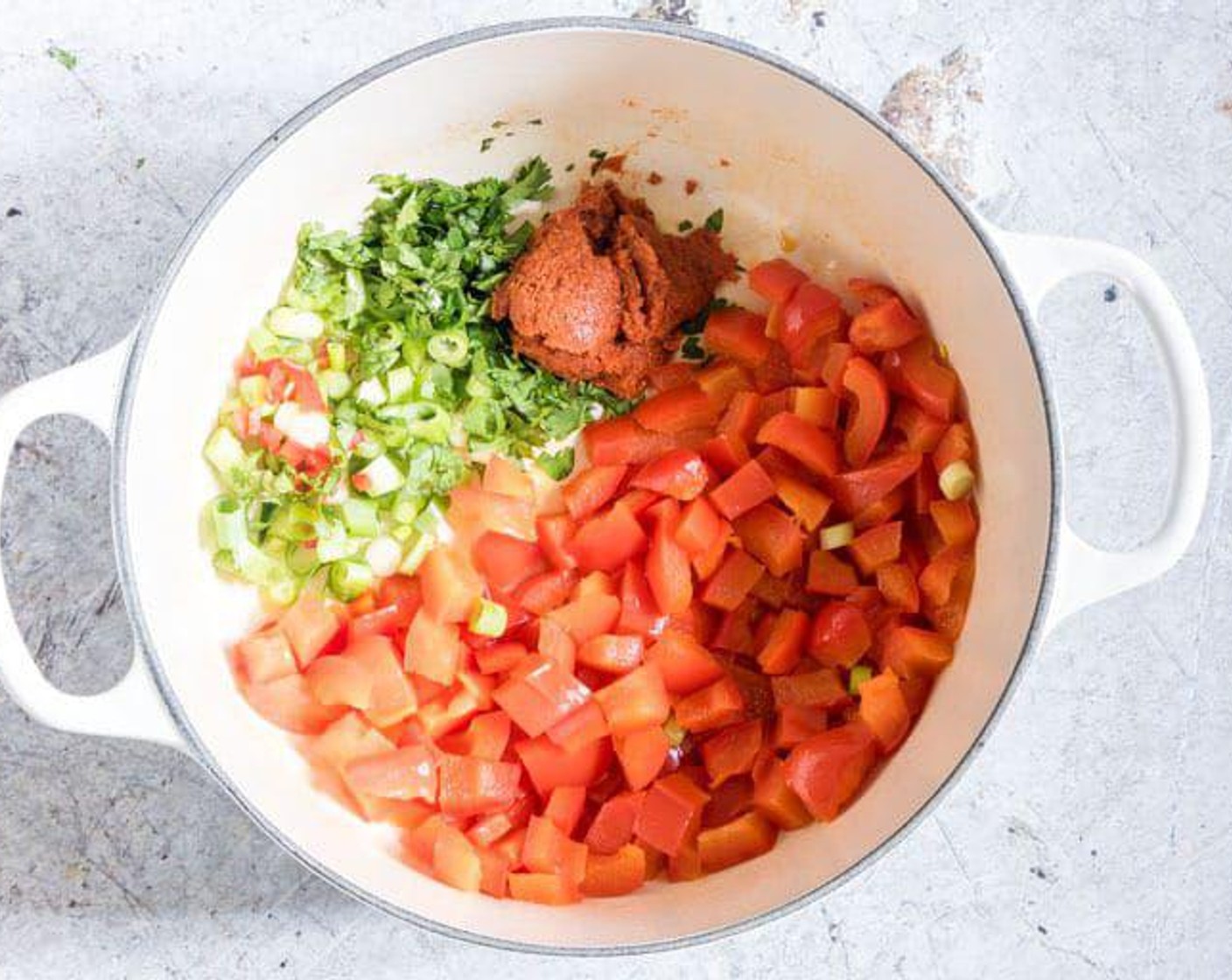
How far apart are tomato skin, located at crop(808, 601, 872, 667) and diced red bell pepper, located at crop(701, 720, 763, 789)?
5.1 inches

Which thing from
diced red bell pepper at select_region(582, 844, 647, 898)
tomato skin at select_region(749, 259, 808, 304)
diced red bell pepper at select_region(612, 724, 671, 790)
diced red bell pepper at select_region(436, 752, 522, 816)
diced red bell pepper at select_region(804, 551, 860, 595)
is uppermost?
tomato skin at select_region(749, 259, 808, 304)

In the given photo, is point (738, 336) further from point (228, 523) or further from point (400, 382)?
point (228, 523)

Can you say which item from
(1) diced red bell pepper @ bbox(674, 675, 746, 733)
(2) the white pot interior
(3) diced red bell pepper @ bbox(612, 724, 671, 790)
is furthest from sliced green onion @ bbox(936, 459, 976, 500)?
(3) diced red bell pepper @ bbox(612, 724, 671, 790)

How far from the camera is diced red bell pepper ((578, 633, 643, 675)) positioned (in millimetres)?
1852

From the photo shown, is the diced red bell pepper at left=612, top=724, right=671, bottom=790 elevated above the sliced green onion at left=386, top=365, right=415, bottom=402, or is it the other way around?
the sliced green onion at left=386, top=365, right=415, bottom=402

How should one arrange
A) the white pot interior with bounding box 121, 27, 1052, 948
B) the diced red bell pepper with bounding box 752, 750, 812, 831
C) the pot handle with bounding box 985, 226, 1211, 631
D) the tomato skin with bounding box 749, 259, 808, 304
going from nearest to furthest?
the pot handle with bounding box 985, 226, 1211, 631, the white pot interior with bounding box 121, 27, 1052, 948, the diced red bell pepper with bounding box 752, 750, 812, 831, the tomato skin with bounding box 749, 259, 808, 304

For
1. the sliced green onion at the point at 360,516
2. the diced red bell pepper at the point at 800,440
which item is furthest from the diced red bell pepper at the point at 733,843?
the sliced green onion at the point at 360,516

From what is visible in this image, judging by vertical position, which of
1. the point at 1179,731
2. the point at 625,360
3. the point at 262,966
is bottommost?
the point at 262,966

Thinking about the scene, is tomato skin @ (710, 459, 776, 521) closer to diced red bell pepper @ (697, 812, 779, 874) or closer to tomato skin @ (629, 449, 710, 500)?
tomato skin @ (629, 449, 710, 500)

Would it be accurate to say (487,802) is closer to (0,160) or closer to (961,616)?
(961,616)

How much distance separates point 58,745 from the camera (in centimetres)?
196

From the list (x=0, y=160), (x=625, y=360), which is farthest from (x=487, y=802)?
(x=0, y=160)

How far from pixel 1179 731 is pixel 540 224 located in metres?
1.10

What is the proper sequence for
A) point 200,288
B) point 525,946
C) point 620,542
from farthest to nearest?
point 620,542 → point 200,288 → point 525,946
